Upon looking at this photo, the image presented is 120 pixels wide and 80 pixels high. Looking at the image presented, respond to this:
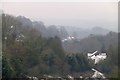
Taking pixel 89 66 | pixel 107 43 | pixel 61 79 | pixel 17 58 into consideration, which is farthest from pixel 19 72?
pixel 107 43

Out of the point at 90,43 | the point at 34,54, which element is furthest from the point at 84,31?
the point at 34,54

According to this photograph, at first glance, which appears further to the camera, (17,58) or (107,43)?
(17,58)

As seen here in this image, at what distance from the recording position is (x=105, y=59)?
147 inches

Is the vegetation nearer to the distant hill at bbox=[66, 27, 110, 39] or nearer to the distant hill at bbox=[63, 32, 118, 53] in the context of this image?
the distant hill at bbox=[63, 32, 118, 53]

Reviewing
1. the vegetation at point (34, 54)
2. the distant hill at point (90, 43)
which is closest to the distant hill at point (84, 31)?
the distant hill at point (90, 43)

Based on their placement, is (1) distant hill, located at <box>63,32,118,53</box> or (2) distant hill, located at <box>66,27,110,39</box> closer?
(1) distant hill, located at <box>63,32,118,53</box>

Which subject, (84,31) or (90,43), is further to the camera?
(84,31)

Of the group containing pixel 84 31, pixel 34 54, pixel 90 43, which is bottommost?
pixel 34 54

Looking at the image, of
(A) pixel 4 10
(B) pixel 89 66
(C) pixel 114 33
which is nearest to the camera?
(C) pixel 114 33

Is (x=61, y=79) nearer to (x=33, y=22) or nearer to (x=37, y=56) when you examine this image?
(x=37, y=56)

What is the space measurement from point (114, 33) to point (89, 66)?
2.18 ft

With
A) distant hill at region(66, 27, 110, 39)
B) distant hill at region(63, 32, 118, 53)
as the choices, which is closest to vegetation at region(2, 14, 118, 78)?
distant hill at region(63, 32, 118, 53)

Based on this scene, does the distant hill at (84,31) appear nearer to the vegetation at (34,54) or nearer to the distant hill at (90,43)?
the distant hill at (90,43)

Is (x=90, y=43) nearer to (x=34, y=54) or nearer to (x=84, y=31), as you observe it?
(x=84, y=31)
